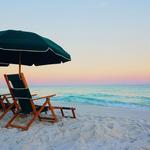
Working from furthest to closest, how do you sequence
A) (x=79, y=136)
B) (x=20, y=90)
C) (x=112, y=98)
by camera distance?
(x=112, y=98) < (x=20, y=90) < (x=79, y=136)

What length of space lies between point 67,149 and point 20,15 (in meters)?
9.61

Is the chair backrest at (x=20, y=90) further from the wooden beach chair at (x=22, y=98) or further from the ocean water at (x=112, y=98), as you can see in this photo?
the ocean water at (x=112, y=98)

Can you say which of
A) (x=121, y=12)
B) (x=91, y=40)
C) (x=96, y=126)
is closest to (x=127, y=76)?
(x=91, y=40)

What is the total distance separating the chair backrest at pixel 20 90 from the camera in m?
5.30

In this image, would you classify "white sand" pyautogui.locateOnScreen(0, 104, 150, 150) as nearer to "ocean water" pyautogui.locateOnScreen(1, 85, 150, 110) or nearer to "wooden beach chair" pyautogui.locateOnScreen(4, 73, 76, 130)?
"wooden beach chair" pyautogui.locateOnScreen(4, 73, 76, 130)

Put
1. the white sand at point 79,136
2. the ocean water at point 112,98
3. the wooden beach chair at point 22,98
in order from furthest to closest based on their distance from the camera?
the ocean water at point 112,98
the wooden beach chair at point 22,98
the white sand at point 79,136

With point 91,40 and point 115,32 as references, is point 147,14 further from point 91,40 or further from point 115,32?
point 91,40

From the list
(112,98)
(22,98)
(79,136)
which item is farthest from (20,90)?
(112,98)

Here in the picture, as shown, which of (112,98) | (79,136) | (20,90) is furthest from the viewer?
(112,98)

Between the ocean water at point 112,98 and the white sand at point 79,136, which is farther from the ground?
the white sand at point 79,136

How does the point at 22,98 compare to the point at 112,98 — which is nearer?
the point at 22,98

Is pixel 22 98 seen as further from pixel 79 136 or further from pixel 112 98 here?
pixel 112 98

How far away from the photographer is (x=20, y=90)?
17.7 feet

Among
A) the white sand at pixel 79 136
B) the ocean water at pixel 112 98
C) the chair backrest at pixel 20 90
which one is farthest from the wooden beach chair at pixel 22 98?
the ocean water at pixel 112 98
